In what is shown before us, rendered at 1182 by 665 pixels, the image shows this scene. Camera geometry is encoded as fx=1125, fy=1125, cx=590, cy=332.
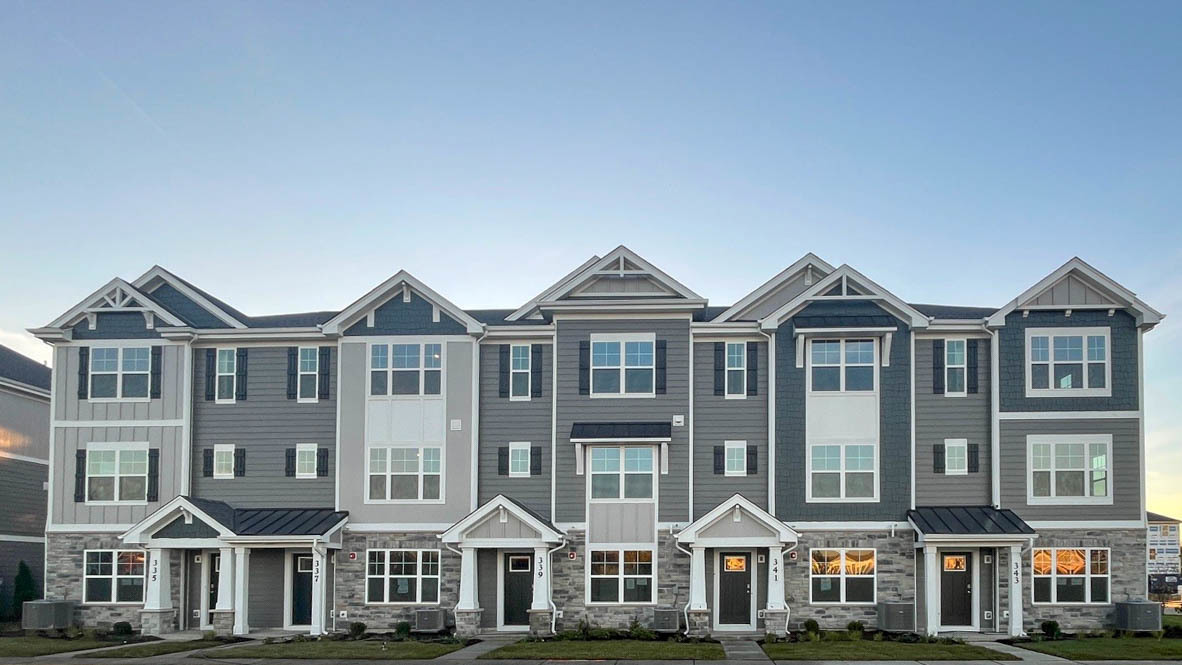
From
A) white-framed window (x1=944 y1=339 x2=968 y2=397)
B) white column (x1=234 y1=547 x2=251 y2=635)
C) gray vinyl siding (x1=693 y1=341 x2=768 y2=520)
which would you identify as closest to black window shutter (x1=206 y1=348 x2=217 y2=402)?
white column (x1=234 y1=547 x2=251 y2=635)

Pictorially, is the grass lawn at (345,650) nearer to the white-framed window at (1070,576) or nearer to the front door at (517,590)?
the front door at (517,590)

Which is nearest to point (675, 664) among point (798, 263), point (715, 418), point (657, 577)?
point (657, 577)

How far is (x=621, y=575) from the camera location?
29.3m

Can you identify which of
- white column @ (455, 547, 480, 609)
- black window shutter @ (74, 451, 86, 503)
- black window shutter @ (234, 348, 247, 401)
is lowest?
white column @ (455, 547, 480, 609)

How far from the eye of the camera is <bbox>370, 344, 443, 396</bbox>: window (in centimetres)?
3059

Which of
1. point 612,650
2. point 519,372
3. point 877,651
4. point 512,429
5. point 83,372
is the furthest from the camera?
point 83,372

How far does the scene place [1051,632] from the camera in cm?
2767

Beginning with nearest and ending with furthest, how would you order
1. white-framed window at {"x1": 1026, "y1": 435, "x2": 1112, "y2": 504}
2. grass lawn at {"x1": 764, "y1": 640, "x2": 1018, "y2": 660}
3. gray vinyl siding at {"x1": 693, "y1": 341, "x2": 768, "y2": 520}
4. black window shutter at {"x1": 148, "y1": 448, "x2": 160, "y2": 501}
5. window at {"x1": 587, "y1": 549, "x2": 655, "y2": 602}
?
grass lawn at {"x1": 764, "y1": 640, "x2": 1018, "y2": 660} < white-framed window at {"x1": 1026, "y1": 435, "x2": 1112, "y2": 504} < window at {"x1": 587, "y1": 549, "x2": 655, "y2": 602} < gray vinyl siding at {"x1": 693, "y1": 341, "x2": 768, "y2": 520} < black window shutter at {"x1": 148, "y1": 448, "x2": 160, "y2": 501}

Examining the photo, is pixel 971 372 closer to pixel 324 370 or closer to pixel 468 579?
pixel 468 579

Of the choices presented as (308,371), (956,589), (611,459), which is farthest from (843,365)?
(308,371)

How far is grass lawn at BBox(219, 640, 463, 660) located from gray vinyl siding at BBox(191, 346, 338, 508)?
16.0 feet

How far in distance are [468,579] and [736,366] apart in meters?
8.98

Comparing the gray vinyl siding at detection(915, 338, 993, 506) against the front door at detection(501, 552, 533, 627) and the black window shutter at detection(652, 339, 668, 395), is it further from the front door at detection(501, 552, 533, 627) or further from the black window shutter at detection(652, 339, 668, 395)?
the front door at detection(501, 552, 533, 627)

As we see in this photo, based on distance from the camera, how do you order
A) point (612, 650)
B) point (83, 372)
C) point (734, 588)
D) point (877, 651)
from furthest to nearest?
point (83, 372)
point (734, 588)
point (612, 650)
point (877, 651)
